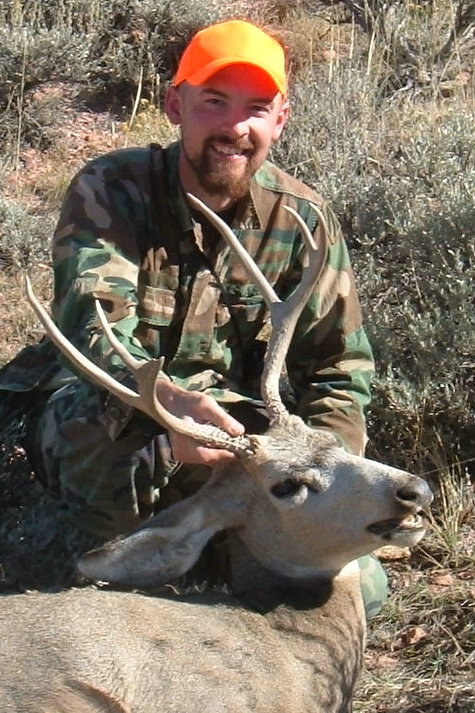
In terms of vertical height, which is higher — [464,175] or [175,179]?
[175,179]

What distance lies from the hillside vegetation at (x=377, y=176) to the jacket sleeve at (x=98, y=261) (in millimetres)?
1074

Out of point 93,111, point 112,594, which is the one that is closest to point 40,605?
point 112,594

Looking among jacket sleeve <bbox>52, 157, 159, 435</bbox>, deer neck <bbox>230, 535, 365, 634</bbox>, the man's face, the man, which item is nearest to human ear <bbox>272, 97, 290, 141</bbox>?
the man

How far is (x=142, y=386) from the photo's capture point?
3.63 m

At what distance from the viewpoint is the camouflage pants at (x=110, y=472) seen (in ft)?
15.2

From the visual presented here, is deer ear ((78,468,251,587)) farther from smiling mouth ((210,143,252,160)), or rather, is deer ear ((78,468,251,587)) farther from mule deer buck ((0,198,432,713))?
smiling mouth ((210,143,252,160))

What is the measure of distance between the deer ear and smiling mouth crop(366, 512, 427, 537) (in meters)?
0.44

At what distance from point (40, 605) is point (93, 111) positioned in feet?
18.0

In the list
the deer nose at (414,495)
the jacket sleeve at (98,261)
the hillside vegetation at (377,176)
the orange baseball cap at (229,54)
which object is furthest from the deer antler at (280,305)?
the hillside vegetation at (377,176)

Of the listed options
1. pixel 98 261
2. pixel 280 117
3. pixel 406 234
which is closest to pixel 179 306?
pixel 98 261

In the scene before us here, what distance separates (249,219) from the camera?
15.7 feet

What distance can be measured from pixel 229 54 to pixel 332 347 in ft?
3.61

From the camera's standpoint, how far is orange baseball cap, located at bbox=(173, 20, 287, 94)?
458cm

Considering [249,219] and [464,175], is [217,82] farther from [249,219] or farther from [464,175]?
[464,175]
